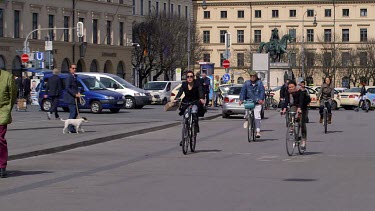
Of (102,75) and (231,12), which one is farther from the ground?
(231,12)

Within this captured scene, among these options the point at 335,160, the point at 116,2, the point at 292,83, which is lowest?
the point at 335,160

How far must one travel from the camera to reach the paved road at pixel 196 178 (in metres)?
12.1

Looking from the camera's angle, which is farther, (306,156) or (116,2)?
(116,2)

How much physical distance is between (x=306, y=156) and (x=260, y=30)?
400 ft

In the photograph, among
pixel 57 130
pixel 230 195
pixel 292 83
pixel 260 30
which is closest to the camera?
pixel 230 195

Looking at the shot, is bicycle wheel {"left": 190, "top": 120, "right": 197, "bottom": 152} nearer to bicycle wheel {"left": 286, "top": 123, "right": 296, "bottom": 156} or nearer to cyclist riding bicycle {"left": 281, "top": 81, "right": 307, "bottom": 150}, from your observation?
bicycle wheel {"left": 286, "top": 123, "right": 296, "bottom": 156}

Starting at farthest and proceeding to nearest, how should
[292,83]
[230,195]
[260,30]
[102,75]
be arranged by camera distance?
[260,30] < [102,75] < [292,83] < [230,195]

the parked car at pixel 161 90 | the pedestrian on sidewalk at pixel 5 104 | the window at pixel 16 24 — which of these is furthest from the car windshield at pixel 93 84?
the window at pixel 16 24

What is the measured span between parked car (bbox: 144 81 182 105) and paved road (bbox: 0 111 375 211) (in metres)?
36.3

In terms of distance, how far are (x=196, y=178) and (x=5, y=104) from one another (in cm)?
328

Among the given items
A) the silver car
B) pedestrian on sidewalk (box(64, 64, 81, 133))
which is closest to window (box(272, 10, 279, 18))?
the silver car

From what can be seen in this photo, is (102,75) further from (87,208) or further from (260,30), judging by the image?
(260,30)

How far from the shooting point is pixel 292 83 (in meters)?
21.0

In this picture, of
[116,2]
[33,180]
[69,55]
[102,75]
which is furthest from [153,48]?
[33,180]
